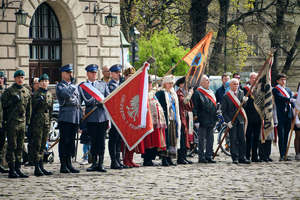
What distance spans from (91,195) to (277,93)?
672cm

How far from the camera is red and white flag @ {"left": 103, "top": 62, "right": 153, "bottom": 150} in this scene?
12.7 meters

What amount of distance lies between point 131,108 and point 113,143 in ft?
2.54

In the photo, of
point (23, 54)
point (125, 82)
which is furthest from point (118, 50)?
point (125, 82)

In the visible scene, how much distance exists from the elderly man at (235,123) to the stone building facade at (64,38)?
1281 centimetres

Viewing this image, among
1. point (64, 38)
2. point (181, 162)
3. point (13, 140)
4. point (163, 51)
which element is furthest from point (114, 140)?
point (163, 51)

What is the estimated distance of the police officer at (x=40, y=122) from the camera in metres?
12.0

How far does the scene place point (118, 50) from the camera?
28578 mm

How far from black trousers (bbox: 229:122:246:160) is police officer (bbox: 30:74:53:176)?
4.02m

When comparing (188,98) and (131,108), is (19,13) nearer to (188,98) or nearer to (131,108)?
(188,98)

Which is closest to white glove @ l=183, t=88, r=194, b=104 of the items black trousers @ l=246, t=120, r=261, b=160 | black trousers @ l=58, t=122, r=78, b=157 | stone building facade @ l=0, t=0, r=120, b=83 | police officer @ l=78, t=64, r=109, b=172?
black trousers @ l=246, t=120, r=261, b=160

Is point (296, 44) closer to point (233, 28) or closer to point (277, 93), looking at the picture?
point (233, 28)

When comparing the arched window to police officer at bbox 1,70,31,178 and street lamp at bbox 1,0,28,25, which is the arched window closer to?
street lamp at bbox 1,0,28,25

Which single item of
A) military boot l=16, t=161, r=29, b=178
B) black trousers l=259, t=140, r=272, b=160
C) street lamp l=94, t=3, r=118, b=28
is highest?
street lamp l=94, t=3, r=118, b=28

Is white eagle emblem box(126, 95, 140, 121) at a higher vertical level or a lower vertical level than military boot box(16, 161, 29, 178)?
higher
